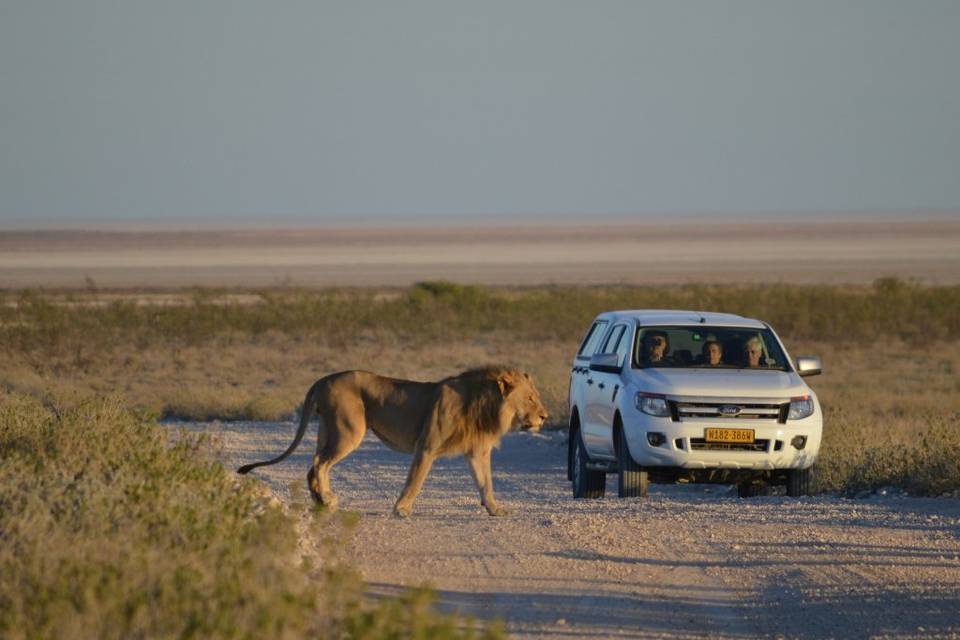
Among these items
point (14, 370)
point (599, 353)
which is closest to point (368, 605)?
point (599, 353)

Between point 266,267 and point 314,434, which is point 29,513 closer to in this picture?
point 314,434

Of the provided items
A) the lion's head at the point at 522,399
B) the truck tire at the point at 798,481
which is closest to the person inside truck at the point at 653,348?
the truck tire at the point at 798,481

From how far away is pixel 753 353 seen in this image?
14961mm

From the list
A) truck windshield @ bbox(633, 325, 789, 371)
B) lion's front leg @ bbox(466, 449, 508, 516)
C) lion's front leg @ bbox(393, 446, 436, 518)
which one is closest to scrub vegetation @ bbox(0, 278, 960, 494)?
truck windshield @ bbox(633, 325, 789, 371)

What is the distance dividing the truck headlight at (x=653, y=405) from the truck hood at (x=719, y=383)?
50mm

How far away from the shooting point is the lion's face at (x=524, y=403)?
13031 millimetres

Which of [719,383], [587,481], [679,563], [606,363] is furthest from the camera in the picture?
[587,481]

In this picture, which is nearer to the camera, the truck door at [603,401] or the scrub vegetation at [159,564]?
the scrub vegetation at [159,564]

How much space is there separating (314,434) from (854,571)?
A: 12949mm

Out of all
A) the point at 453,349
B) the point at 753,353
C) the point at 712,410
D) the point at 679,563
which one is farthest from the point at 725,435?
the point at 453,349

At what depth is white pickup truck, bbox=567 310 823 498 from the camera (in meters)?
13.9

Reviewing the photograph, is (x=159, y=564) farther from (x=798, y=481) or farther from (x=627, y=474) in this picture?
(x=798, y=481)

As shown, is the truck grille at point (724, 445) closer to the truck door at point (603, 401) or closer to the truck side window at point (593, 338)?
the truck door at point (603, 401)

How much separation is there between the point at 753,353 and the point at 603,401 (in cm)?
145
